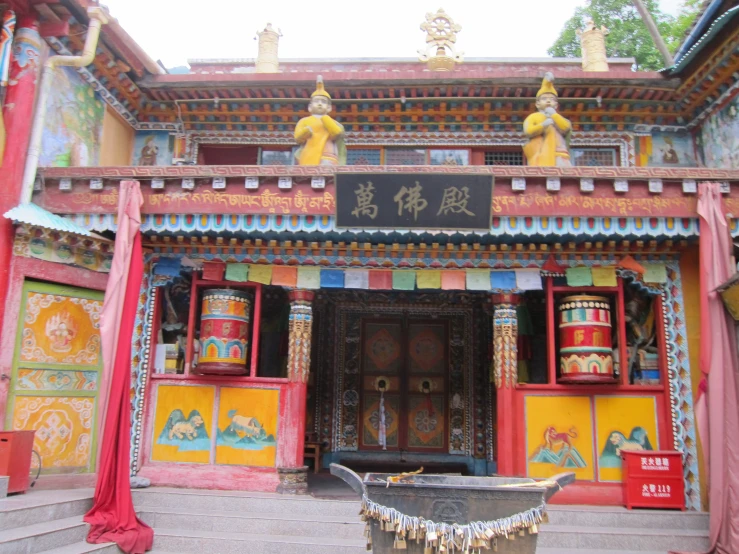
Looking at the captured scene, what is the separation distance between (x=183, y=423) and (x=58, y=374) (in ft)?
5.34

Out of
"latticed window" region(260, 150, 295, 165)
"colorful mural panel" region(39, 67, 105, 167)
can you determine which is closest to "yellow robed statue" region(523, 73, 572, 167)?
"latticed window" region(260, 150, 295, 165)

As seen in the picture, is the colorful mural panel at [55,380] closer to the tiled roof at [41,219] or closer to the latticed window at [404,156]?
the tiled roof at [41,219]

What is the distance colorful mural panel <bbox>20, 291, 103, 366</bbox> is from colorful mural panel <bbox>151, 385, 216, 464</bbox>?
3.43 feet

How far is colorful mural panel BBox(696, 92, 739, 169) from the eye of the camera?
8.84 m

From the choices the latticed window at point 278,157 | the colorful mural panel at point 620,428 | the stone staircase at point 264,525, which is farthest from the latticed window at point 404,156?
the stone staircase at point 264,525

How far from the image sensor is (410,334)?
10.7 meters

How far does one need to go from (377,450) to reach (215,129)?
609 cm

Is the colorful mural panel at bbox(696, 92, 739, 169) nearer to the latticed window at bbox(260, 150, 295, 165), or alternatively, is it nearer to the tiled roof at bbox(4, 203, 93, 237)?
the latticed window at bbox(260, 150, 295, 165)

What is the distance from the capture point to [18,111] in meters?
7.35

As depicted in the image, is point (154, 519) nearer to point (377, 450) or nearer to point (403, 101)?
point (377, 450)

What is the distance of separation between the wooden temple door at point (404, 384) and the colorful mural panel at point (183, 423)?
126 inches

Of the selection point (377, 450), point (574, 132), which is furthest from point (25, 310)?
point (574, 132)

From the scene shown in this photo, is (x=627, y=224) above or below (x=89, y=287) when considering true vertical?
above

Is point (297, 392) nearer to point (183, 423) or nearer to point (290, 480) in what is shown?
point (290, 480)
